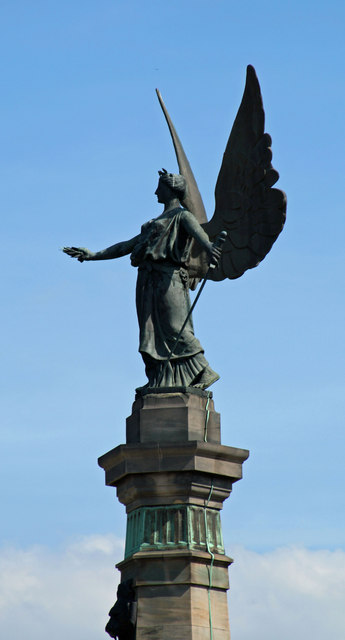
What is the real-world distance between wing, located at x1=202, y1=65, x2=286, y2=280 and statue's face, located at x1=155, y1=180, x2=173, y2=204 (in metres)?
0.86

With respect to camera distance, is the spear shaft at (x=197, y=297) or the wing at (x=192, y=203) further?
the wing at (x=192, y=203)

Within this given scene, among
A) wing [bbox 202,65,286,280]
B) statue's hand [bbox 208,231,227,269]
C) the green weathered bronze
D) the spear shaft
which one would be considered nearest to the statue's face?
wing [bbox 202,65,286,280]

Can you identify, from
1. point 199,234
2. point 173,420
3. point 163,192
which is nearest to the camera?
point 173,420

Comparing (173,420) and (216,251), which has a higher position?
(216,251)

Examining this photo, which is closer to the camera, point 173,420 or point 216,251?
point 173,420

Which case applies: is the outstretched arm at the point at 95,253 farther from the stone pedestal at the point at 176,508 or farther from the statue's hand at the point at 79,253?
the stone pedestal at the point at 176,508

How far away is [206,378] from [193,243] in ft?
6.73

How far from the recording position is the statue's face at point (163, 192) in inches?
783

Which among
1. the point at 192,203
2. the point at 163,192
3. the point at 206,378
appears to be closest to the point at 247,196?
the point at 192,203

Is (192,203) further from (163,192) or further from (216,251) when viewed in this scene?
(216,251)

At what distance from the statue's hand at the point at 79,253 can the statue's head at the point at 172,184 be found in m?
1.21

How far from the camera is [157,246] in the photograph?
64.1 feet

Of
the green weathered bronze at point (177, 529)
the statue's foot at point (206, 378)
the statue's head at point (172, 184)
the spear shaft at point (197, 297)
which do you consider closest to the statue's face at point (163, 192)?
the statue's head at point (172, 184)

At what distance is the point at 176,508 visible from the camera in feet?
59.9
